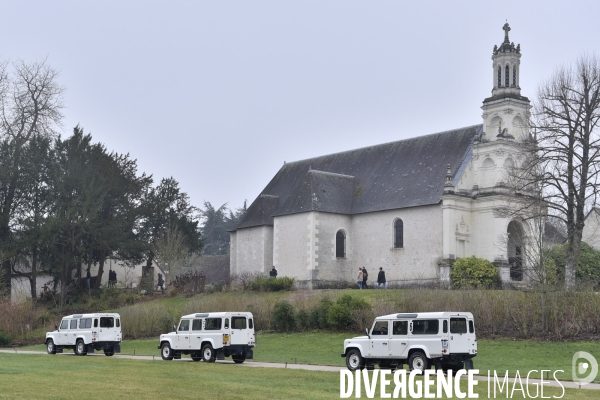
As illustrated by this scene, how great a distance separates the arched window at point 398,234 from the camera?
53562mm

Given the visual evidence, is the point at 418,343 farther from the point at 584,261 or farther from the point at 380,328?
the point at 584,261

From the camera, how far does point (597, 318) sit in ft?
109

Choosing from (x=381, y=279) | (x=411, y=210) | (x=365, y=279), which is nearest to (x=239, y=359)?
(x=381, y=279)

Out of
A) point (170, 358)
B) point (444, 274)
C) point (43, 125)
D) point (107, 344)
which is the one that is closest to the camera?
point (170, 358)

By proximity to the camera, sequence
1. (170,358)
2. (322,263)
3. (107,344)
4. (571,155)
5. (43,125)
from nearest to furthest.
Result: (170,358)
(107,344)
(571,155)
(322,263)
(43,125)

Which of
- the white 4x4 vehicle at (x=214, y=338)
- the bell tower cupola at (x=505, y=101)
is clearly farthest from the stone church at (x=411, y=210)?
the white 4x4 vehicle at (x=214, y=338)

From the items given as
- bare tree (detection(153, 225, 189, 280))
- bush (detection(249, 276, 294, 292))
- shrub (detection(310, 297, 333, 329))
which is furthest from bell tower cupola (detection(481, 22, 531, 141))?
bare tree (detection(153, 225, 189, 280))

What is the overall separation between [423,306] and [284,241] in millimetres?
20881

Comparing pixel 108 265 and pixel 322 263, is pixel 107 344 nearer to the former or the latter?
pixel 322 263

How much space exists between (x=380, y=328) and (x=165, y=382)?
24.2ft

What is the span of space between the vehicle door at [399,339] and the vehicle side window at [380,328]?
0.27 meters

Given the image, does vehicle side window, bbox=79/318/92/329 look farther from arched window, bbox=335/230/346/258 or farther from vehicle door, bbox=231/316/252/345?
arched window, bbox=335/230/346/258

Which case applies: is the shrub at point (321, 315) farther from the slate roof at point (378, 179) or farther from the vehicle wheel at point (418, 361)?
the slate roof at point (378, 179)

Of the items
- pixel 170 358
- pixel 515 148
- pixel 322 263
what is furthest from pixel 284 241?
pixel 170 358
